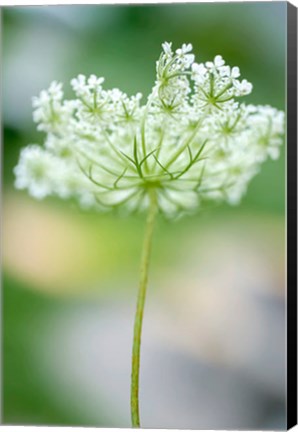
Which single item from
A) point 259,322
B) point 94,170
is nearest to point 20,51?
point 94,170

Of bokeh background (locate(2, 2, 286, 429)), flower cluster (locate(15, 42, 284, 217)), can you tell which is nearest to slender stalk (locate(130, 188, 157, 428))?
flower cluster (locate(15, 42, 284, 217))

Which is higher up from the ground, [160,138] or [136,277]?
[160,138]

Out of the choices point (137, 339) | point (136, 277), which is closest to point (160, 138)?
point (137, 339)

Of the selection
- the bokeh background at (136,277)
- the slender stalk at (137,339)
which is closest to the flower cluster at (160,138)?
the slender stalk at (137,339)

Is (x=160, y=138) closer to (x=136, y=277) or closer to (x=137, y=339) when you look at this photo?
(x=137, y=339)

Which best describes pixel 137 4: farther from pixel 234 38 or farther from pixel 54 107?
pixel 234 38

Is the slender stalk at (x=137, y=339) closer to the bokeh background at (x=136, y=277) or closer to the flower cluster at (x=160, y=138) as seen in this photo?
the flower cluster at (x=160, y=138)

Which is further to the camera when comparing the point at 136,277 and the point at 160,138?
the point at 136,277
